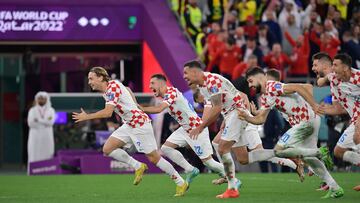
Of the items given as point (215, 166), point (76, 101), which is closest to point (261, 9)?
point (76, 101)

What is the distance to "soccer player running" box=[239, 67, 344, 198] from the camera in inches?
682

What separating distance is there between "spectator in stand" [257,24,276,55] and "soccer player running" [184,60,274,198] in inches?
487

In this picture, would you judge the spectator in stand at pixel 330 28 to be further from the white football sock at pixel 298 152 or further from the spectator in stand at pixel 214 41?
the white football sock at pixel 298 152

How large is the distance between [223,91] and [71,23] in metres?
15.9

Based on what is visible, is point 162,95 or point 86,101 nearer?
point 162,95

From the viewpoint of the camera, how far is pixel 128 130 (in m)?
19.2

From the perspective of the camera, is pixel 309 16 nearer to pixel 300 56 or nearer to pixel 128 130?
pixel 300 56

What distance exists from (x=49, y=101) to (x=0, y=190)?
10233mm

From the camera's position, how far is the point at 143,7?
1318 inches

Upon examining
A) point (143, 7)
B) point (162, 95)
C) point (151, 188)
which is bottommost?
point (151, 188)

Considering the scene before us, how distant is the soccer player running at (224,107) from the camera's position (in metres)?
17.6

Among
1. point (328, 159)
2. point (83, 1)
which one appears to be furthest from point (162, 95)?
point (83, 1)

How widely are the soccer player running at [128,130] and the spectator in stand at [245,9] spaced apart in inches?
552

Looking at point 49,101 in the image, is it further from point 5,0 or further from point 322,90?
point 322,90
